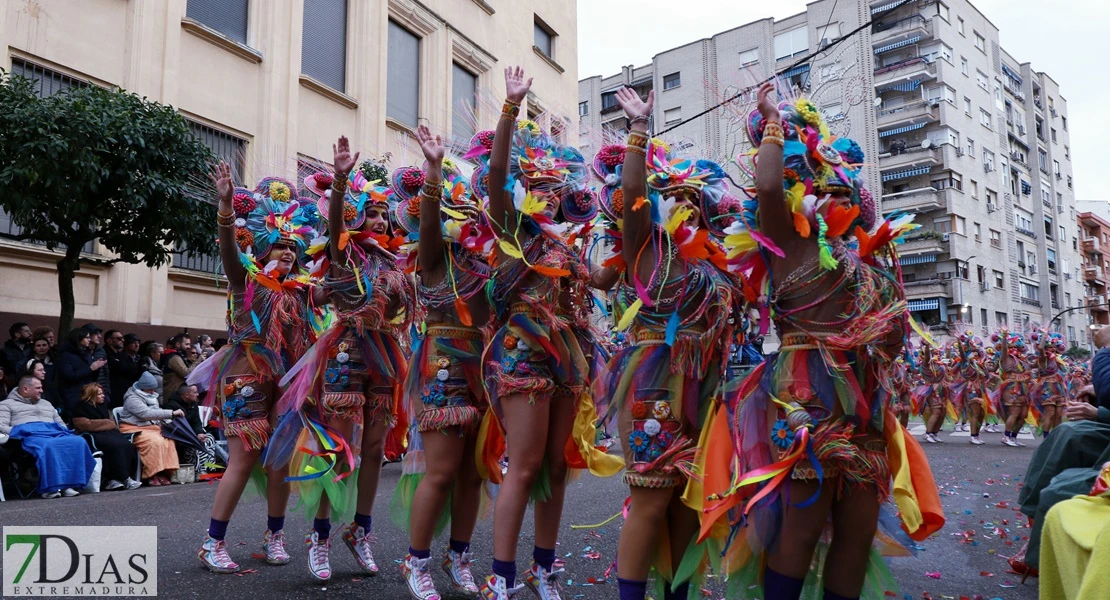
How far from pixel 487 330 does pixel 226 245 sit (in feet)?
5.11

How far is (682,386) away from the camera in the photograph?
3059 mm

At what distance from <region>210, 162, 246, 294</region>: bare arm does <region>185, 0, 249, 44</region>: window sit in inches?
368

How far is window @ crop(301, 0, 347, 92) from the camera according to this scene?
47.9 feet

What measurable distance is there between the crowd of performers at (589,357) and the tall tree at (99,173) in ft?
13.3

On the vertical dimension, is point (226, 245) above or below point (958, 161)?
below

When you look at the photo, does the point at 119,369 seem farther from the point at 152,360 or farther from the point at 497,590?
the point at 497,590

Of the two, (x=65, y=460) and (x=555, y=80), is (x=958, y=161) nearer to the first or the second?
(x=555, y=80)

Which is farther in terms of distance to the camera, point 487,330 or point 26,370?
Result: point 26,370

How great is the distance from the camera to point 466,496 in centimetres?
379

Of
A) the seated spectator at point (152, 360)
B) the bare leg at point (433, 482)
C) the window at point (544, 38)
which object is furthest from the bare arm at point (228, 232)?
the window at point (544, 38)

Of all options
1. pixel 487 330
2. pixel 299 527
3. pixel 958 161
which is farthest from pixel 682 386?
pixel 958 161

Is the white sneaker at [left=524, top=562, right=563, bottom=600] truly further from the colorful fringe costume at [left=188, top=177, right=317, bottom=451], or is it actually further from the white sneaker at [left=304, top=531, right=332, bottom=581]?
the colorful fringe costume at [left=188, top=177, right=317, bottom=451]

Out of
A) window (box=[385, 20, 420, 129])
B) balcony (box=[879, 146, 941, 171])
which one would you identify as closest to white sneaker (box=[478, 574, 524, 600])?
window (box=[385, 20, 420, 129])

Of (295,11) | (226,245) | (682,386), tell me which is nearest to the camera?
(682,386)
